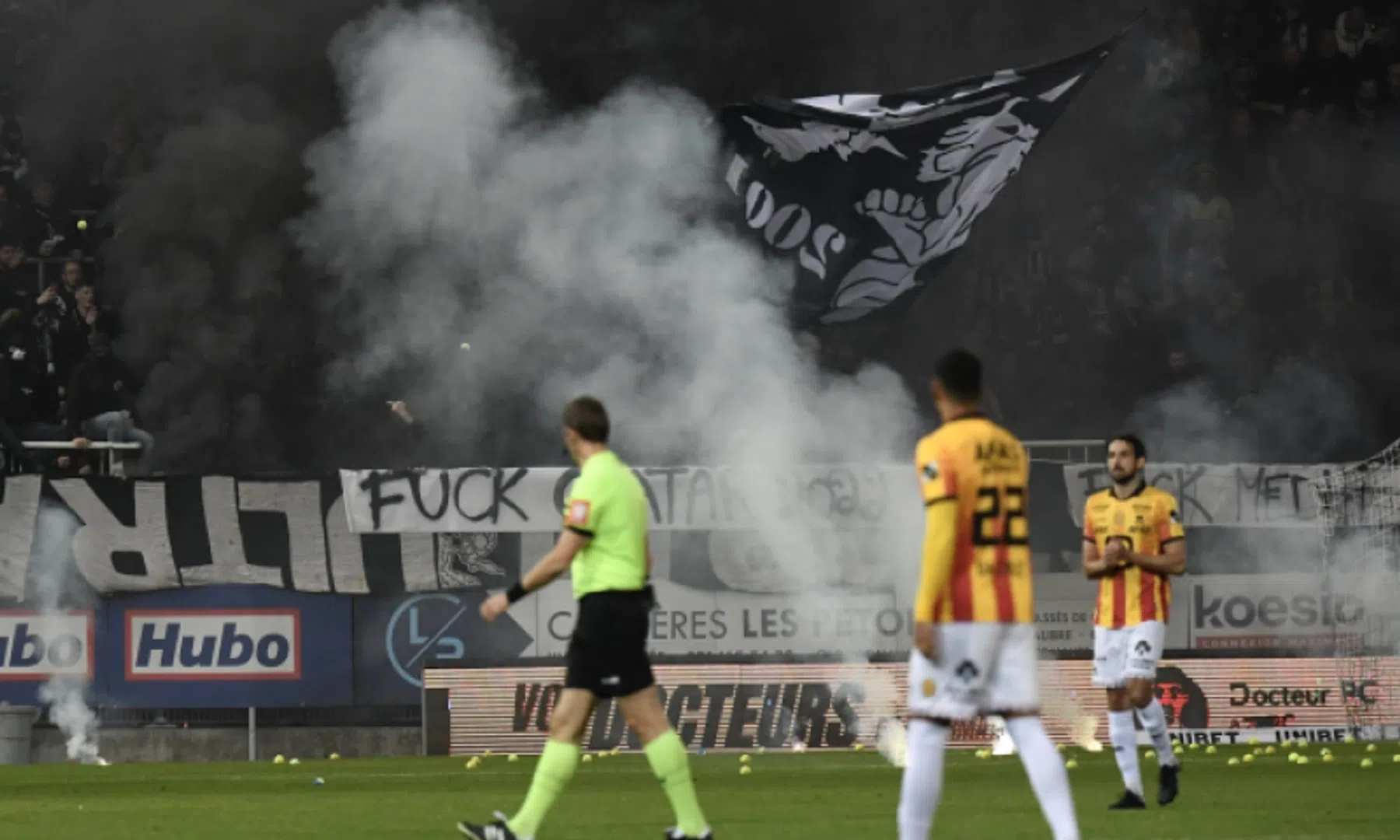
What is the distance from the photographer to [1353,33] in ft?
77.3

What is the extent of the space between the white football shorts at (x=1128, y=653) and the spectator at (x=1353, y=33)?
11.8 meters

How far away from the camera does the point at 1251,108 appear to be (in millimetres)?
24188

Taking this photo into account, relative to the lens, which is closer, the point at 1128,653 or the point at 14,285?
the point at 1128,653

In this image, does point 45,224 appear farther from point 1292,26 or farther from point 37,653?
point 1292,26

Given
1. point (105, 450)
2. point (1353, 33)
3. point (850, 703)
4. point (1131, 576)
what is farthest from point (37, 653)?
point (1353, 33)

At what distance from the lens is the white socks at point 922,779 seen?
790 centimetres

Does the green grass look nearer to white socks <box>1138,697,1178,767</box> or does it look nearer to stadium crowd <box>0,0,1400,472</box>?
white socks <box>1138,697,1178,767</box>

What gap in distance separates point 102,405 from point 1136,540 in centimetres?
1133

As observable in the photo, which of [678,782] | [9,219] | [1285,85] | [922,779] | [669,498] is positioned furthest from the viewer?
[1285,85]

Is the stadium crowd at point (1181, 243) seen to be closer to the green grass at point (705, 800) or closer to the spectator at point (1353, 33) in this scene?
the spectator at point (1353, 33)

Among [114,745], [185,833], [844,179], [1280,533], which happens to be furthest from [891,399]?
[185,833]

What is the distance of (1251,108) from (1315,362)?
3008 mm

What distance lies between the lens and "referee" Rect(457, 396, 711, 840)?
968cm

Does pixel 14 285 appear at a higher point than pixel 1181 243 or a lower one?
lower
